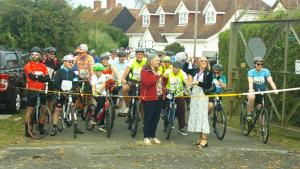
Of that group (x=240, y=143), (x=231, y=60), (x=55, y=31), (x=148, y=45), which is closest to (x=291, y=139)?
(x=240, y=143)

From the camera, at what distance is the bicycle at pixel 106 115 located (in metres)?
12.4

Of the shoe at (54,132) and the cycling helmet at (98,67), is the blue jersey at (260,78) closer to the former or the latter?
the cycling helmet at (98,67)

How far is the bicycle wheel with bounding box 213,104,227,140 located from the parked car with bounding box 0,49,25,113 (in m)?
5.84

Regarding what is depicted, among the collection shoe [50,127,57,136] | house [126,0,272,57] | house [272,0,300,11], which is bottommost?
shoe [50,127,57,136]

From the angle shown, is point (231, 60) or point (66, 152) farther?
point (231, 60)

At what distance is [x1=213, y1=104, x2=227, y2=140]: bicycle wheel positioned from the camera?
12438 millimetres

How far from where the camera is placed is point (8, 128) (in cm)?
1334

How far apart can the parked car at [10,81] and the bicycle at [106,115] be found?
3.15 meters

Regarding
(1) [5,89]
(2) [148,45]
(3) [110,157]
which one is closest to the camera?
(3) [110,157]

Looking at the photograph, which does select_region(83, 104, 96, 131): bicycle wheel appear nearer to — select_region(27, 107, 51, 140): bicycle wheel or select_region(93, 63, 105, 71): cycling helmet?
select_region(93, 63, 105, 71): cycling helmet

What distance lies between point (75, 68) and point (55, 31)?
11081 mm

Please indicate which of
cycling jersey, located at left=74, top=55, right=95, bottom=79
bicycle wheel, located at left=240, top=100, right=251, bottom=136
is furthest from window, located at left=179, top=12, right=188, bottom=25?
cycling jersey, located at left=74, top=55, right=95, bottom=79

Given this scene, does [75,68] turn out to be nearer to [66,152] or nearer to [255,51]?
[66,152]

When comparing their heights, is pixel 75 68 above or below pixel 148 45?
below
